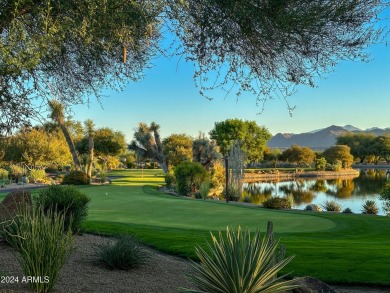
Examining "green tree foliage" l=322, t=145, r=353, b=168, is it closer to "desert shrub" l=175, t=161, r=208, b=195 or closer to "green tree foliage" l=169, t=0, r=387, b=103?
"desert shrub" l=175, t=161, r=208, b=195

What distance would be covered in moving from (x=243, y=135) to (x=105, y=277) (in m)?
102

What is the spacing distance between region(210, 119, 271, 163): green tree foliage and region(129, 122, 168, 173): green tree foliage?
35.5m

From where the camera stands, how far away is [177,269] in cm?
1010

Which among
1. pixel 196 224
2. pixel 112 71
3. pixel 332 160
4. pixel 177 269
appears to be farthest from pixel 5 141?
pixel 332 160

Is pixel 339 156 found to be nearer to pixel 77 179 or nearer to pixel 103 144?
pixel 103 144

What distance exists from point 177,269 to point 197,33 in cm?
503

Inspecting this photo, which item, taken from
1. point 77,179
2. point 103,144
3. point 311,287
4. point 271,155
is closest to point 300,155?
point 271,155

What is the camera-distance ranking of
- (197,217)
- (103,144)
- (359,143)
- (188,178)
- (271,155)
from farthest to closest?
(359,143) < (271,155) < (103,144) < (188,178) < (197,217)

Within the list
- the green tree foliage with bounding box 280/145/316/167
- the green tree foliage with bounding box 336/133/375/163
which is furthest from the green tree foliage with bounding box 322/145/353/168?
the green tree foliage with bounding box 336/133/375/163

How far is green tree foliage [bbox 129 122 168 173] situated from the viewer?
71.7 meters

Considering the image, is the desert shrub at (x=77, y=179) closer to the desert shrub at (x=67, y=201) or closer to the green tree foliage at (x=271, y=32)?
the desert shrub at (x=67, y=201)

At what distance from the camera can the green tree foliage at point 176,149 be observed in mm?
69312

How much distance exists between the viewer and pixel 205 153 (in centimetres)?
5953

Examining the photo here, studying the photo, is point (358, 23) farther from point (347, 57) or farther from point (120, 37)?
point (120, 37)
